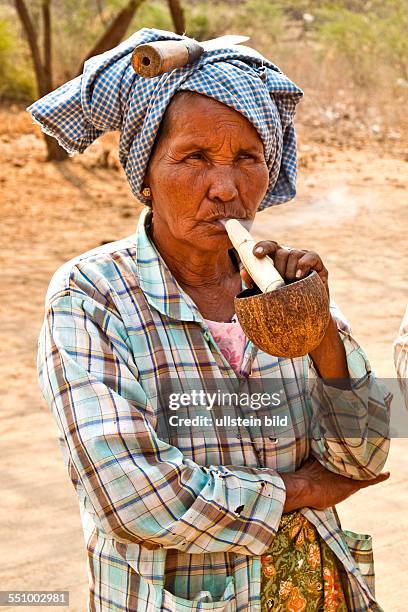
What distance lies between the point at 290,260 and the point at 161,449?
44cm

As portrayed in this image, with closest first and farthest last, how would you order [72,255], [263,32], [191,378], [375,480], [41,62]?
[191,378]
[375,480]
[72,255]
[41,62]
[263,32]

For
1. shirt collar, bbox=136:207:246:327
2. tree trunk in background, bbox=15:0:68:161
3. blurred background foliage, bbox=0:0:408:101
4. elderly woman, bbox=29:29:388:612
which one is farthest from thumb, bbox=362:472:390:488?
blurred background foliage, bbox=0:0:408:101

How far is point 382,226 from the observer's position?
9070 millimetres

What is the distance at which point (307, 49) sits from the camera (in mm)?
19188

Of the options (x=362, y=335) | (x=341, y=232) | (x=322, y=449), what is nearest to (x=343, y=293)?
(x=362, y=335)

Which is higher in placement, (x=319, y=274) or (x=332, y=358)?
(x=319, y=274)

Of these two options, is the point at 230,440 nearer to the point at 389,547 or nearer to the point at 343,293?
the point at 389,547

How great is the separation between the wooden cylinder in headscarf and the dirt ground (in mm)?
2088

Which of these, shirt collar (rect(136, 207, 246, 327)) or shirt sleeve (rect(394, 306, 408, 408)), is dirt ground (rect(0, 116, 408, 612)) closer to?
shirt sleeve (rect(394, 306, 408, 408))

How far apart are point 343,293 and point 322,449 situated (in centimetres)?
520

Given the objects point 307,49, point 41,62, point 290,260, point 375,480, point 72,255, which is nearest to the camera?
point 290,260

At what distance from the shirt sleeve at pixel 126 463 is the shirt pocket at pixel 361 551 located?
0.99 ft

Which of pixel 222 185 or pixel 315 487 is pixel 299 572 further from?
pixel 222 185

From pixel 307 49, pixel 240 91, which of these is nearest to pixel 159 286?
pixel 240 91
